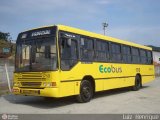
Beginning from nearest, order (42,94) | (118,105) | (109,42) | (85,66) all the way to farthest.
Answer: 1. (42,94)
2. (118,105)
3. (85,66)
4. (109,42)

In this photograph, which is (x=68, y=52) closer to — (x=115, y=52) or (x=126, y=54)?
(x=115, y=52)

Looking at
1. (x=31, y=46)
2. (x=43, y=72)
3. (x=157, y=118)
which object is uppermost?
(x=31, y=46)

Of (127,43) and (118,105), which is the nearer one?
(118,105)

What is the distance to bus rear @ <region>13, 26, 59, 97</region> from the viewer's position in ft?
37.9

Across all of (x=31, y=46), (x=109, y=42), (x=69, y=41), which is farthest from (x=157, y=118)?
(x=109, y=42)

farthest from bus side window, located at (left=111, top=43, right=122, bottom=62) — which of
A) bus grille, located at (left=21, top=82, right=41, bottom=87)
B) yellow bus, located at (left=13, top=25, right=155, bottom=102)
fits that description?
bus grille, located at (left=21, top=82, right=41, bottom=87)

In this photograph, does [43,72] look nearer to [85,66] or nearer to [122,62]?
[85,66]

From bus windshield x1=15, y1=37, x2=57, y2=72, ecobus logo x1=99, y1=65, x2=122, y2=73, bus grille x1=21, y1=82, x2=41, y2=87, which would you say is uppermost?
bus windshield x1=15, y1=37, x2=57, y2=72

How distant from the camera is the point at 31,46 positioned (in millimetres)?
12484

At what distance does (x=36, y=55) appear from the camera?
12.1 metres

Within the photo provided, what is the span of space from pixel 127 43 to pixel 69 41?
7280 millimetres

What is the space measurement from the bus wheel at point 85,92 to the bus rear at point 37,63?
5.97 feet

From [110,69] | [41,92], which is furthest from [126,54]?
[41,92]

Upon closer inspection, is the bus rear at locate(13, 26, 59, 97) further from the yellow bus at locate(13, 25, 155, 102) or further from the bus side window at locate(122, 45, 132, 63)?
the bus side window at locate(122, 45, 132, 63)
